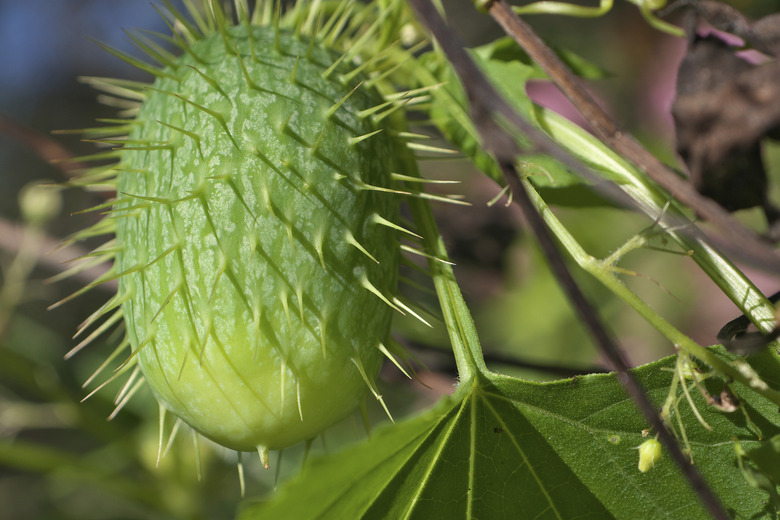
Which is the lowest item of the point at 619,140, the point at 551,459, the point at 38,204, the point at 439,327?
the point at 439,327

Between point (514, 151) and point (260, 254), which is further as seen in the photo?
point (260, 254)

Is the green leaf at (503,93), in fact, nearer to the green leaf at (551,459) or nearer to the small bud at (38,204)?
the green leaf at (551,459)

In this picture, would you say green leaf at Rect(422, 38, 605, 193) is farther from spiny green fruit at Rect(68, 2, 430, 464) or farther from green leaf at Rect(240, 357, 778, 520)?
green leaf at Rect(240, 357, 778, 520)

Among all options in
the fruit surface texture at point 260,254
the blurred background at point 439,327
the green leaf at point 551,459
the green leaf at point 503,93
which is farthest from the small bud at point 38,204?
the green leaf at point 551,459

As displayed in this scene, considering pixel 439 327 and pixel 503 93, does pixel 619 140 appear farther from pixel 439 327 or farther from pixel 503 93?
pixel 439 327

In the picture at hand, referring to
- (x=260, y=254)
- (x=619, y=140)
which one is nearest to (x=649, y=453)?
(x=619, y=140)

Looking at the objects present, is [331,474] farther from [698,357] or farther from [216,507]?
[216,507]

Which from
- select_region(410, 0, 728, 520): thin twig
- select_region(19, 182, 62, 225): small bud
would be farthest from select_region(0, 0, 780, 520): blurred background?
select_region(410, 0, 728, 520): thin twig
